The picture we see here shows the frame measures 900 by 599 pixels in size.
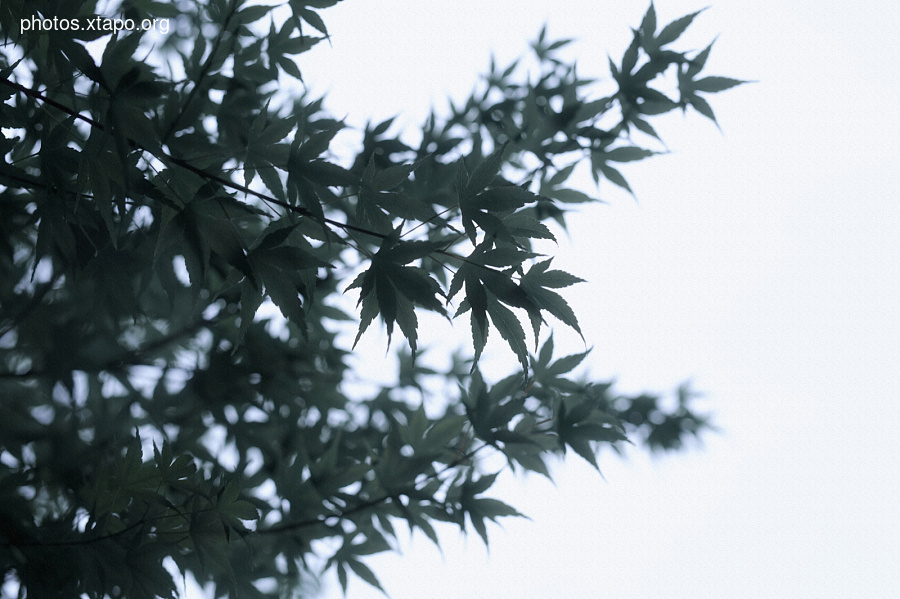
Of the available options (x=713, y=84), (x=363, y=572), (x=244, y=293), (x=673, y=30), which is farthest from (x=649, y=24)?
(x=363, y=572)

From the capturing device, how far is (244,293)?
2.13 feet

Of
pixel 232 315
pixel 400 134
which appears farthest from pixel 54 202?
pixel 400 134

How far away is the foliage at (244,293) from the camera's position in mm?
631

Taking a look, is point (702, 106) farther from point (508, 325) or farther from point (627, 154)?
point (508, 325)

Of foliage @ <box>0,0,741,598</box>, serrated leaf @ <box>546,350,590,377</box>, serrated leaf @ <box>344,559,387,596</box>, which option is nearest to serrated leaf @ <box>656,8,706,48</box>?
foliage @ <box>0,0,741,598</box>

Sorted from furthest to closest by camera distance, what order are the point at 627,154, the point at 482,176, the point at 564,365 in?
the point at 627,154, the point at 564,365, the point at 482,176

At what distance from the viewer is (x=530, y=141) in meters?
1.08

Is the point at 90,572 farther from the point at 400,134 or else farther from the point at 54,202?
the point at 400,134

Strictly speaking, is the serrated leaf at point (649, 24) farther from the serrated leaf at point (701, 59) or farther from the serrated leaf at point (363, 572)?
the serrated leaf at point (363, 572)

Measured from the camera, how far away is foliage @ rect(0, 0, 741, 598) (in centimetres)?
63

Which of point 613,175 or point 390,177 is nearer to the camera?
point 390,177

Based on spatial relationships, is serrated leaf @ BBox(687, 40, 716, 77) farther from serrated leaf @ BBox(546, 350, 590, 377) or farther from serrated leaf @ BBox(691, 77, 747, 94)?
serrated leaf @ BBox(546, 350, 590, 377)

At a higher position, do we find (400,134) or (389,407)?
(400,134)

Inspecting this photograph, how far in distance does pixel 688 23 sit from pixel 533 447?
683mm
